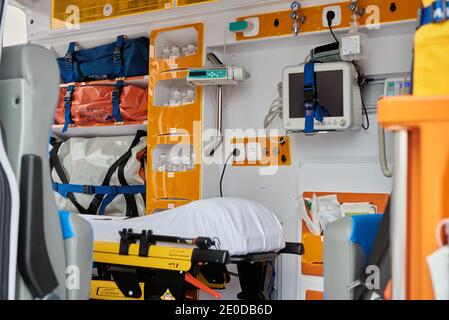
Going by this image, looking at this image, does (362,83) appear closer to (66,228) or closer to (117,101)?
(117,101)

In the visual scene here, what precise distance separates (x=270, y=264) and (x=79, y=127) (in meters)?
2.29

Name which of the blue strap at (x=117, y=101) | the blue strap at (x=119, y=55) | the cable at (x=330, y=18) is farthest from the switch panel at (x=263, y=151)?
the blue strap at (x=119, y=55)

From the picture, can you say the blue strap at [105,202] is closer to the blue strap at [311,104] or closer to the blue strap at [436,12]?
the blue strap at [311,104]

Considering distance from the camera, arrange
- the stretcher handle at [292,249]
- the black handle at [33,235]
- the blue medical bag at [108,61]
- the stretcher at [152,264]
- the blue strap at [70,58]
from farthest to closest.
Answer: the blue strap at [70,58]
the blue medical bag at [108,61]
the stretcher handle at [292,249]
the stretcher at [152,264]
the black handle at [33,235]

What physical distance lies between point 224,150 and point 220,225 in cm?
129

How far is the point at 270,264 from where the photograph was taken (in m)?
3.41

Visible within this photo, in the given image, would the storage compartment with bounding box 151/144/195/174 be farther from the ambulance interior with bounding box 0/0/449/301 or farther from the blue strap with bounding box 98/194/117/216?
the blue strap with bounding box 98/194/117/216

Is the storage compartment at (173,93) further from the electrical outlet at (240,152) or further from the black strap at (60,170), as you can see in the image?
the black strap at (60,170)

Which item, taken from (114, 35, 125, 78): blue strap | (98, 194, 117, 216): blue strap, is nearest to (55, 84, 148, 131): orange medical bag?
(114, 35, 125, 78): blue strap

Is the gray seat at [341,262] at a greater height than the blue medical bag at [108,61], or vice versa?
the blue medical bag at [108,61]

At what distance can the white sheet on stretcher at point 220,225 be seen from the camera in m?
2.79

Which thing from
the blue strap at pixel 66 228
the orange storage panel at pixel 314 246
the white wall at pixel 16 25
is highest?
the white wall at pixel 16 25

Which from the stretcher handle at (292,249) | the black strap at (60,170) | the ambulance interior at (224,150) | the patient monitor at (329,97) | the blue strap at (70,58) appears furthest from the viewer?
the blue strap at (70,58)

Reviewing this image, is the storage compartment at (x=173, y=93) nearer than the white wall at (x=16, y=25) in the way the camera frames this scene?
Yes
